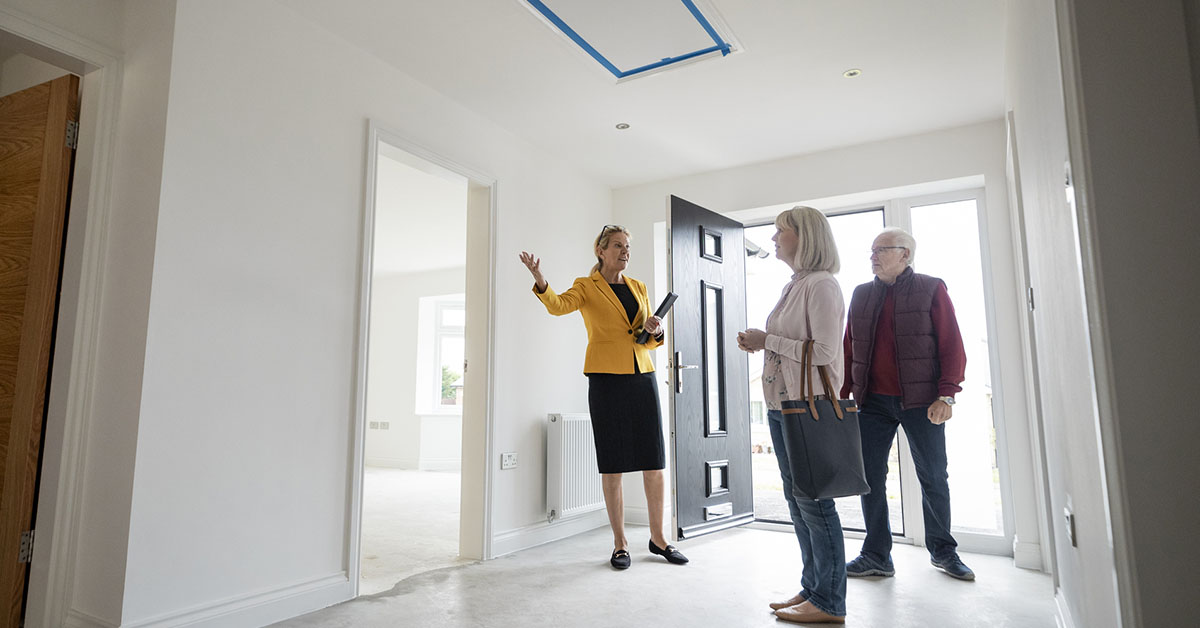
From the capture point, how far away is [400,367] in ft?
26.6

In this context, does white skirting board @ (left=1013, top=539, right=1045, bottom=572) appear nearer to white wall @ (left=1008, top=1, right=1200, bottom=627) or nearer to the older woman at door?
the older woman at door

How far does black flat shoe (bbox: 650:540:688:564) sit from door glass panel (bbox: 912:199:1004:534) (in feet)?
4.70

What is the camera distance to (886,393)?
289cm

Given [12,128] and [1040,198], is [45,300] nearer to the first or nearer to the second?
[12,128]

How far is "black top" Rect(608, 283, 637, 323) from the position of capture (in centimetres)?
315

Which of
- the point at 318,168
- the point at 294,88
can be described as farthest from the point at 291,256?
the point at 294,88

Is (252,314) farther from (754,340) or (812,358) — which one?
(812,358)

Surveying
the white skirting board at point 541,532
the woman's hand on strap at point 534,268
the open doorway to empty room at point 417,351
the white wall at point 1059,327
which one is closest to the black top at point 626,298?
the woman's hand on strap at point 534,268

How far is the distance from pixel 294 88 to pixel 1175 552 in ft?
9.22

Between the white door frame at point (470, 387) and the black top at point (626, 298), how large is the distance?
0.71 metres

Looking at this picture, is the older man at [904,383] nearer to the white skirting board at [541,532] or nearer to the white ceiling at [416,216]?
the white skirting board at [541,532]

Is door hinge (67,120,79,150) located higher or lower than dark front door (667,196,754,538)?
higher

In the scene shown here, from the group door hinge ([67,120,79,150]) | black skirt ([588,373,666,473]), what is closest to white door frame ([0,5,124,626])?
door hinge ([67,120,79,150])

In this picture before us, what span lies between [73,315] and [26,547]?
2.52 feet
